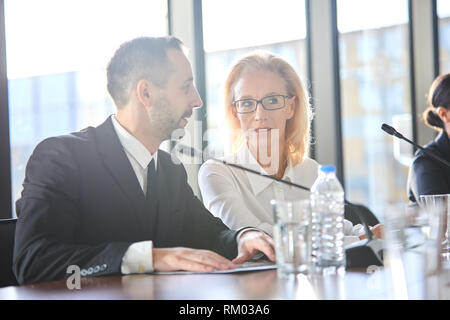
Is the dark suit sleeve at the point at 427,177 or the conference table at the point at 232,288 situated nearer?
the conference table at the point at 232,288

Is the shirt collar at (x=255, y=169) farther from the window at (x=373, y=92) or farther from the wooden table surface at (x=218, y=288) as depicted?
the window at (x=373, y=92)

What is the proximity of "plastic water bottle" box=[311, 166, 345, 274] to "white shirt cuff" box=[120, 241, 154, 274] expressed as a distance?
38 centimetres

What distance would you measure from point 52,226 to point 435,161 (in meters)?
2.06

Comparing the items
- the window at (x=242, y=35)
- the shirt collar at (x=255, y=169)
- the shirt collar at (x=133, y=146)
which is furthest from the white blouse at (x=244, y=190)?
the shirt collar at (x=133, y=146)

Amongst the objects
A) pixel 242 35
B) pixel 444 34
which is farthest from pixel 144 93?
pixel 444 34

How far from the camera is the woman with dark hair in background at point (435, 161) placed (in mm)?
2910

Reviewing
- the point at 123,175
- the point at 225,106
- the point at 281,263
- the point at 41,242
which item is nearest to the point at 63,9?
the point at 225,106

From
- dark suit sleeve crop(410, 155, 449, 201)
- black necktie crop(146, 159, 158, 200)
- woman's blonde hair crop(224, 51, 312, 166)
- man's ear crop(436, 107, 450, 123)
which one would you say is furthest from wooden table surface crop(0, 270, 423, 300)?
man's ear crop(436, 107, 450, 123)

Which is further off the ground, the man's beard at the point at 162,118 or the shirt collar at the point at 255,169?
the man's beard at the point at 162,118

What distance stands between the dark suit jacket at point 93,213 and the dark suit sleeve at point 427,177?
4.49 feet

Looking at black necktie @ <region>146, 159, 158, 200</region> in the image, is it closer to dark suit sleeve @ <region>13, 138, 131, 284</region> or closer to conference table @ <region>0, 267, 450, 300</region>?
dark suit sleeve @ <region>13, 138, 131, 284</region>

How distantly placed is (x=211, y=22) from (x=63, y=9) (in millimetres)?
894
